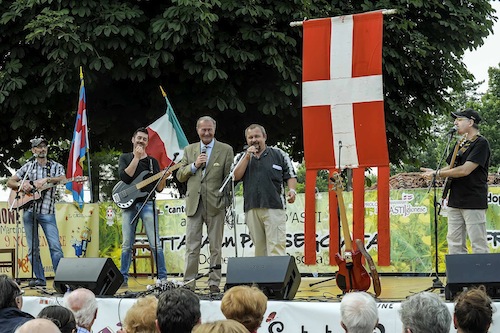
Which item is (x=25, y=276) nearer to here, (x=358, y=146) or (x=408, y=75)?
(x=358, y=146)

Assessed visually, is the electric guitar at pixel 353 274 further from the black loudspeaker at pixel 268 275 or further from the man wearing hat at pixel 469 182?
the man wearing hat at pixel 469 182

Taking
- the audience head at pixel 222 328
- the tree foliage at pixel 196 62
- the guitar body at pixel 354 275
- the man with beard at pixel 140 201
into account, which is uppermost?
the tree foliage at pixel 196 62

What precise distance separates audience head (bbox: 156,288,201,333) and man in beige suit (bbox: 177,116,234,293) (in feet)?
14.3

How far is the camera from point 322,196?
11852mm

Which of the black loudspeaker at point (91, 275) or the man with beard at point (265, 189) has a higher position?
the man with beard at point (265, 189)

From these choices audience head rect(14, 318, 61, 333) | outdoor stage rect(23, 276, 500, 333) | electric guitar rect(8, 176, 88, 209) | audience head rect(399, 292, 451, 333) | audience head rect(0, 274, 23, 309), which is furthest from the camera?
electric guitar rect(8, 176, 88, 209)

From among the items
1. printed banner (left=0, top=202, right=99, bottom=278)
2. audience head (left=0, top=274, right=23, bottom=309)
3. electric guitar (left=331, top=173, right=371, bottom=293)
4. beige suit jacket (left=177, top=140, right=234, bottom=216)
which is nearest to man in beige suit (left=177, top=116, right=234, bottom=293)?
beige suit jacket (left=177, top=140, right=234, bottom=216)

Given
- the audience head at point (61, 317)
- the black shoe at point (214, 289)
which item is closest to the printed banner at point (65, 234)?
the black shoe at point (214, 289)

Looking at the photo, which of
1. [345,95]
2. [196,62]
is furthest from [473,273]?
[196,62]

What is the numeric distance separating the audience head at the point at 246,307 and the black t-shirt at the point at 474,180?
12.6 ft

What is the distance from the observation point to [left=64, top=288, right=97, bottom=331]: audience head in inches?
198

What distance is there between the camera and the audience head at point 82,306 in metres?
5.03

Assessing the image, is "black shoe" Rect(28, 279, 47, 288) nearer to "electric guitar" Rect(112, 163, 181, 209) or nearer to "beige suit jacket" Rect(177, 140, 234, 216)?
"electric guitar" Rect(112, 163, 181, 209)

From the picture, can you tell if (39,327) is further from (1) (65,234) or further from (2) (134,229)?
(1) (65,234)
